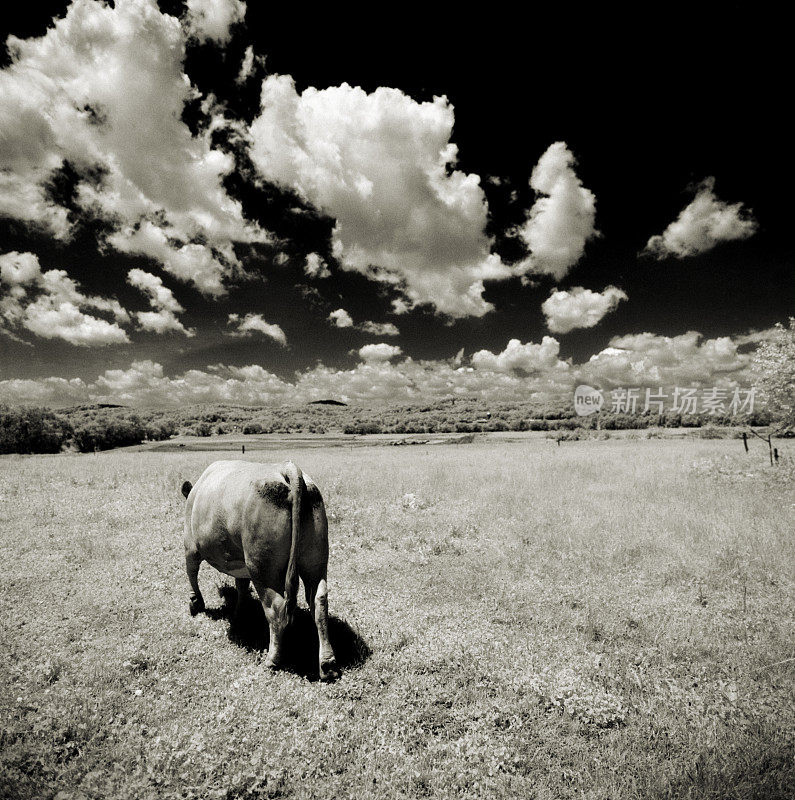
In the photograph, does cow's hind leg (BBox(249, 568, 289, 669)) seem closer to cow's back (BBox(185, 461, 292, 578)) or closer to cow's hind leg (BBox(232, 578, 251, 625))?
cow's back (BBox(185, 461, 292, 578))

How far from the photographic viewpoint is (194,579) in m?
6.46

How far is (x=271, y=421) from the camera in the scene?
3802 inches

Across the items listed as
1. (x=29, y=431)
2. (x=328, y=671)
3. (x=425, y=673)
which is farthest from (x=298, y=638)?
(x=29, y=431)

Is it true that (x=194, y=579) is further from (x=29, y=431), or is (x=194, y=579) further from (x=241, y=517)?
(x=29, y=431)

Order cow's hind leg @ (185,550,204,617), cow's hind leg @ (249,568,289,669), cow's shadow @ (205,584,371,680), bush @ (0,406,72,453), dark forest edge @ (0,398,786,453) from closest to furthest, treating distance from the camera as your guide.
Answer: cow's hind leg @ (249,568,289,669) → cow's shadow @ (205,584,371,680) → cow's hind leg @ (185,550,204,617) → bush @ (0,406,72,453) → dark forest edge @ (0,398,786,453)

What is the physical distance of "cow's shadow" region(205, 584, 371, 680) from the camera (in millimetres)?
5250

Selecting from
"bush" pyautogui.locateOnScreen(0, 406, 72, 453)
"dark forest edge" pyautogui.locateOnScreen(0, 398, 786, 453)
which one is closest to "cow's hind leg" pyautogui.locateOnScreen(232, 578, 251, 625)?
"dark forest edge" pyautogui.locateOnScreen(0, 398, 786, 453)


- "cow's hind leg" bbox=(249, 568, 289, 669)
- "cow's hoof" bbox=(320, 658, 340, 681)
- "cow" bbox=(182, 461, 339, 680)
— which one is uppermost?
"cow" bbox=(182, 461, 339, 680)

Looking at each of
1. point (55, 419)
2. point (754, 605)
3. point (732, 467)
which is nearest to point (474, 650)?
point (754, 605)

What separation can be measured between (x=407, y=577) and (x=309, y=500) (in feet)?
13.7

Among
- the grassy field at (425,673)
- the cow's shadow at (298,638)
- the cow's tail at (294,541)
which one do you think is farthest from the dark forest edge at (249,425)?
the cow's tail at (294,541)

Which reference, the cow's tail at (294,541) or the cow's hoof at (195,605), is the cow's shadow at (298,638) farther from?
the cow's tail at (294,541)

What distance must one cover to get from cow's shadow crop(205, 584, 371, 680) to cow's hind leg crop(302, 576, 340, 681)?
0.24 meters

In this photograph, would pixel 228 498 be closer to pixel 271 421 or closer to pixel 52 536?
pixel 52 536
